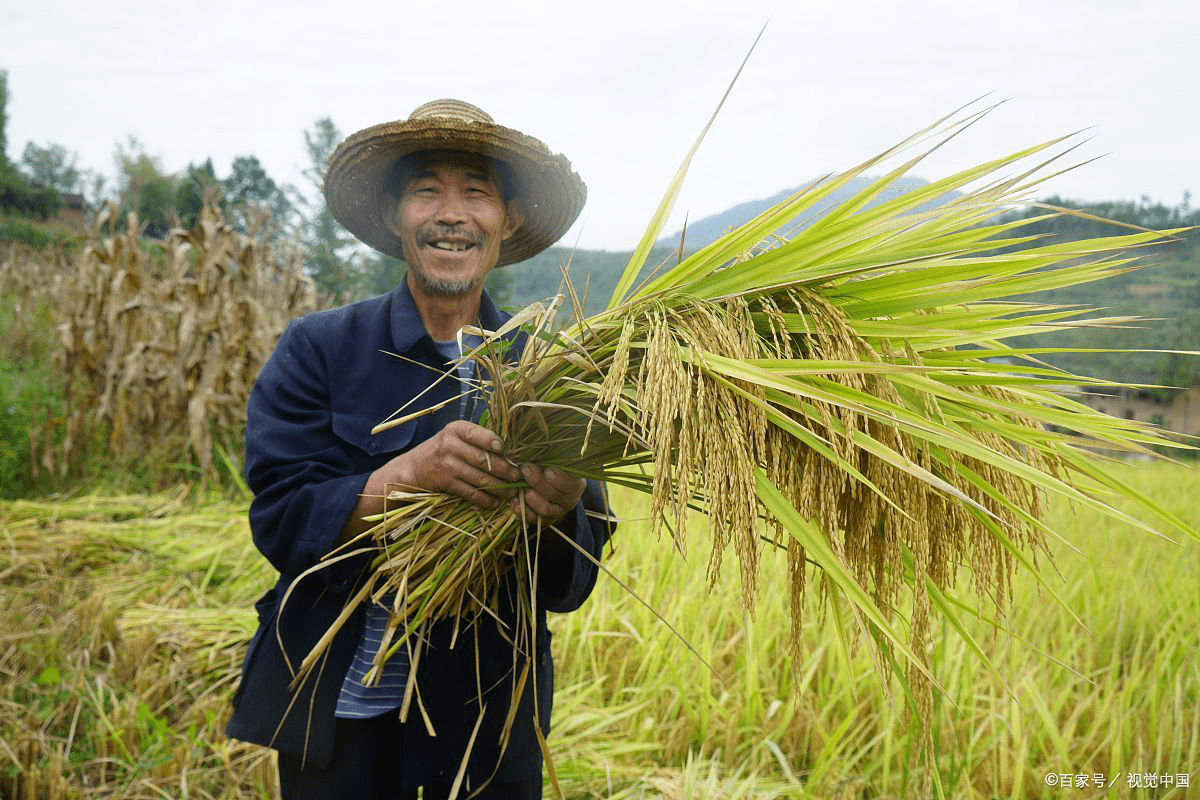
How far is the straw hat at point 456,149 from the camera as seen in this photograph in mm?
1893

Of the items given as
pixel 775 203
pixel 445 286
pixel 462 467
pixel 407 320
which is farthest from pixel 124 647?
pixel 775 203

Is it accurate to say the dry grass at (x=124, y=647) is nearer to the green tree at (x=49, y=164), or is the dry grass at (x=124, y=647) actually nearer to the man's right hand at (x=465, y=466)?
the man's right hand at (x=465, y=466)

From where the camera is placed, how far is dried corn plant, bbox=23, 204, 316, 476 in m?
5.43

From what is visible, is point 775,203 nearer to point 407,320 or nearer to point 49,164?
point 407,320

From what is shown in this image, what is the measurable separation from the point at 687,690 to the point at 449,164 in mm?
2010

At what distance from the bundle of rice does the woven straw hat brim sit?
78 cm

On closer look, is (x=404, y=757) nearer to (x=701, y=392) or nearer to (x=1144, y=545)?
(x=701, y=392)

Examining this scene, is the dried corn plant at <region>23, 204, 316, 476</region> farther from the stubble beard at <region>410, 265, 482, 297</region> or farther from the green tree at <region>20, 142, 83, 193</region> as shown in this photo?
the green tree at <region>20, 142, 83, 193</region>

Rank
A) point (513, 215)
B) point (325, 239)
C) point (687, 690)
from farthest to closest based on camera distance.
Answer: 1. point (325, 239)
2. point (687, 690)
3. point (513, 215)

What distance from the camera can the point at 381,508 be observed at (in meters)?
1.59

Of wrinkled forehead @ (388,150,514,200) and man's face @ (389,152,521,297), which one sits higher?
wrinkled forehead @ (388,150,514,200)

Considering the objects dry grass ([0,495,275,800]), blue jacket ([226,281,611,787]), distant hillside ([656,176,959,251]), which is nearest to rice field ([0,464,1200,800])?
dry grass ([0,495,275,800])

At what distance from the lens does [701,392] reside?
105cm

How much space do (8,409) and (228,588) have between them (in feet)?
8.64
